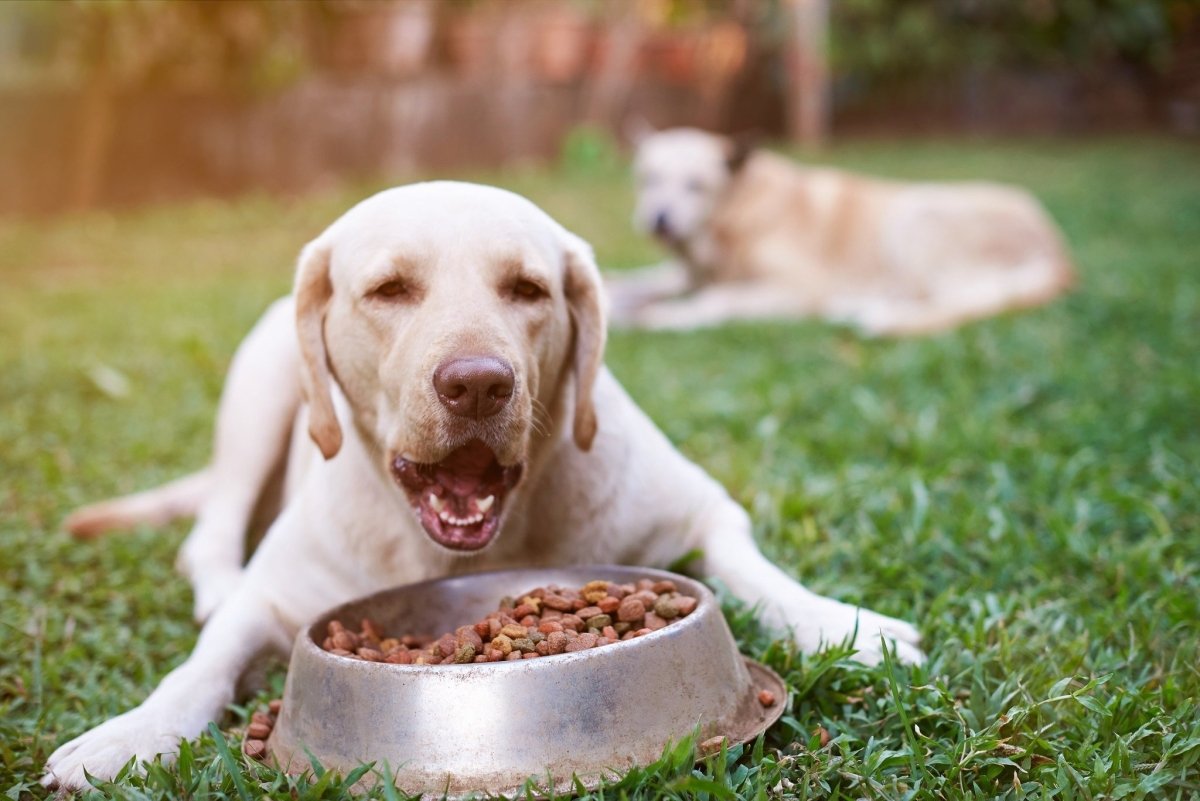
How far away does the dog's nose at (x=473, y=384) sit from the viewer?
2.17 metres

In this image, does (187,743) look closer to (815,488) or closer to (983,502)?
(815,488)

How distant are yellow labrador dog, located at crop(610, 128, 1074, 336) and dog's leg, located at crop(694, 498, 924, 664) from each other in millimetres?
4195

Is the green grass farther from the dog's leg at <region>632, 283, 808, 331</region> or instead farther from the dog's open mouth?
the dog's open mouth

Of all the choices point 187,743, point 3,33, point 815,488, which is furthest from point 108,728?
point 3,33

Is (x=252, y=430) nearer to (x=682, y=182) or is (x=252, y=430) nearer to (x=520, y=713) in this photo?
(x=520, y=713)

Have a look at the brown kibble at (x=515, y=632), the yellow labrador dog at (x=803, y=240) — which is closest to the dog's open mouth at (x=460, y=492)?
the brown kibble at (x=515, y=632)

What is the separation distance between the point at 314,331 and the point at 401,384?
0.36m

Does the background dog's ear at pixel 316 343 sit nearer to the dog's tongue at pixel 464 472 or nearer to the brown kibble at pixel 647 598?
the dog's tongue at pixel 464 472

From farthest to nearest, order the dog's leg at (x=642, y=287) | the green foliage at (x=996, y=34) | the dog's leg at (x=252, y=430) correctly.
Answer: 1. the green foliage at (x=996, y=34)
2. the dog's leg at (x=642, y=287)
3. the dog's leg at (x=252, y=430)

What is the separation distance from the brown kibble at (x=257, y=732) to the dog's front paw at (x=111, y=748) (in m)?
0.12

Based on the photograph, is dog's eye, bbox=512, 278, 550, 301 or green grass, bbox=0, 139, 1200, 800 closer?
green grass, bbox=0, 139, 1200, 800

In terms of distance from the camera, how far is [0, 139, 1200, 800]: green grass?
6.53 feet

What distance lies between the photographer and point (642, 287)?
7.87 m

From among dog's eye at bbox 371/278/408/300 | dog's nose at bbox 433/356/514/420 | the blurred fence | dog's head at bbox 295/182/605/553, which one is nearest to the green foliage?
the blurred fence
